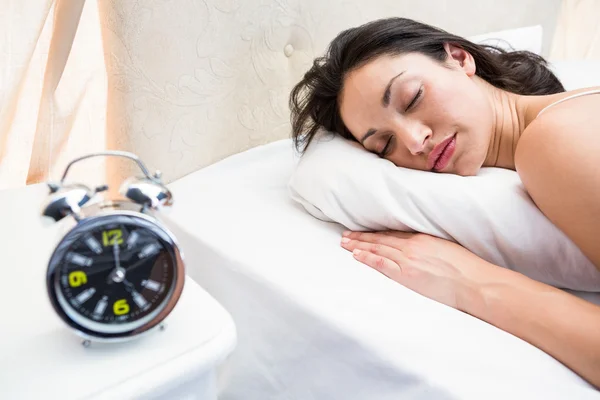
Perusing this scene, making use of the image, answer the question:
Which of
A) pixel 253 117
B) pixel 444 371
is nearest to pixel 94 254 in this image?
pixel 444 371

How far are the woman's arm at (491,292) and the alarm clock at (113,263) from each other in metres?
0.47

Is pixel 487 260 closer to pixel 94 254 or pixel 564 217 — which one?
pixel 564 217

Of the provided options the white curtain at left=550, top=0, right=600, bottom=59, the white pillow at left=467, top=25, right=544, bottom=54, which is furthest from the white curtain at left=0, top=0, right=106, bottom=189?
the white curtain at left=550, top=0, right=600, bottom=59

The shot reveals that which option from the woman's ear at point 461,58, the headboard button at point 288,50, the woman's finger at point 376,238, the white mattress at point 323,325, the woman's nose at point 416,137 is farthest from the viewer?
the headboard button at point 288,50

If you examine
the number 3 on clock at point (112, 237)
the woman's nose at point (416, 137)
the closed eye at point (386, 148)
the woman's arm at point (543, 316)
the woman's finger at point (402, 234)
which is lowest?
the woman's finger at point (402, 234)

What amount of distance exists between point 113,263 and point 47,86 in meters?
0.60

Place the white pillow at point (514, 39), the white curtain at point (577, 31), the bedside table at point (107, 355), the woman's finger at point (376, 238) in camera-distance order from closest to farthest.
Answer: the bedside table at point (107, 355) < the woman's finger at point (376, 238) < the white pillow at point (514, 39) < the white curtain at point (577, 31)

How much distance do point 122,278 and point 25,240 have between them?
0.30m

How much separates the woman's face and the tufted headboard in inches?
10.5

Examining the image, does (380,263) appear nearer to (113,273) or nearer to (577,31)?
(113,273)

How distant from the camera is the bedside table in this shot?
1.63ft

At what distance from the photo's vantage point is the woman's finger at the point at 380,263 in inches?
35.1

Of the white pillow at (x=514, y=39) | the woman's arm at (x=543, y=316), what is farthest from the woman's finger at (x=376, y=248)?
the white pillow at (x=514, y=39)

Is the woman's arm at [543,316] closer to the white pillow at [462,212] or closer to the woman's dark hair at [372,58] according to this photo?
the white pillow at [462,212]
